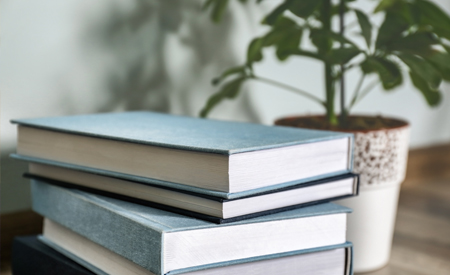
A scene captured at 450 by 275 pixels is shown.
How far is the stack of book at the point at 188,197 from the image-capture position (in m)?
0.53

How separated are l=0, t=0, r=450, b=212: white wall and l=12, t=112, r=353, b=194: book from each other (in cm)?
11

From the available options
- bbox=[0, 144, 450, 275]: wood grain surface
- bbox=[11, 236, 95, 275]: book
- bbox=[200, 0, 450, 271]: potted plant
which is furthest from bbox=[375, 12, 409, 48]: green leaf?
bbox=[11, 236, 95, 275]: book

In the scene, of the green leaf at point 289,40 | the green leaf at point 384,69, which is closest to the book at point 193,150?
the green leaf at point 384,69

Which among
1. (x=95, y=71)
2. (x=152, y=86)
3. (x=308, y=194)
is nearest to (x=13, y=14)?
(x=95, y=71)

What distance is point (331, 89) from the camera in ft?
2.91

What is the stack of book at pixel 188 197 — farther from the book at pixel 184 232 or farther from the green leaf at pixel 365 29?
the green leaf at pixel 365 29

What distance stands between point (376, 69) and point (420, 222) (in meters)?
0.49

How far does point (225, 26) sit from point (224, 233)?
62 centimetres

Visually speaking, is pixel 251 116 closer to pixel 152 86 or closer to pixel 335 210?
pixel 152 86

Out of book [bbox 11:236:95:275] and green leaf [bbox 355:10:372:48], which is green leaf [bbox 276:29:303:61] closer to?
green leaf [bbox 355:10:372:48]

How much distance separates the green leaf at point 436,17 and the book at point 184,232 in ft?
1.07

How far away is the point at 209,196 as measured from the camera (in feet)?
1.72

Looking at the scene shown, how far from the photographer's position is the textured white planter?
2.56ft

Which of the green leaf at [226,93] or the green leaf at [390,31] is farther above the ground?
the green leaf at [390,31]
